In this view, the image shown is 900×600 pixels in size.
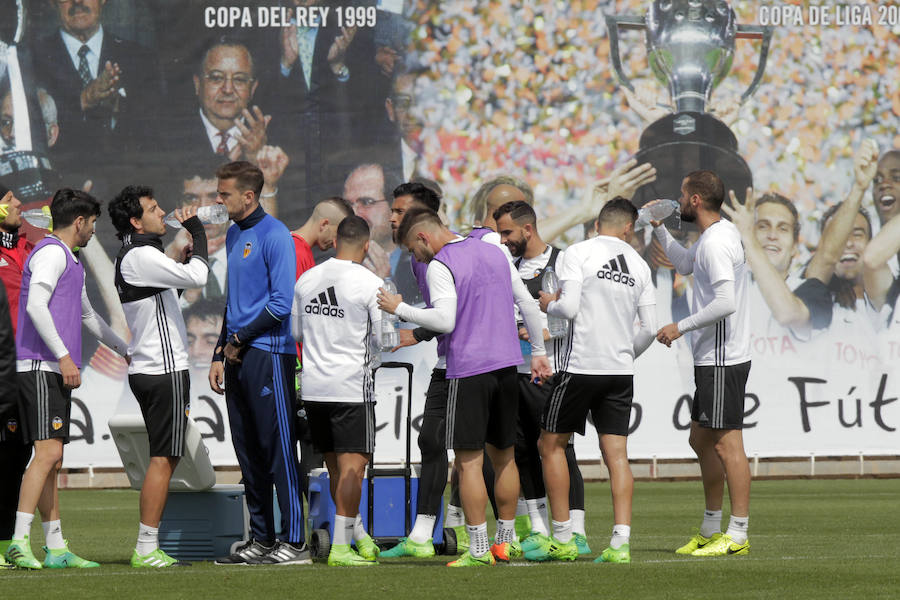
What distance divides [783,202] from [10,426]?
11.0 metres

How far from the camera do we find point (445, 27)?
52.9ft

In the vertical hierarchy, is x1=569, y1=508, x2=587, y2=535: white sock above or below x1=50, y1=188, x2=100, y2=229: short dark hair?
below

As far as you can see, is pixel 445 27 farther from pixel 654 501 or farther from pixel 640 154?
pixel 654 501

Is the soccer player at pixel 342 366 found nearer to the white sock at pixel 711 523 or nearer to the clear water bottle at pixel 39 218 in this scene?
the clear water bottle at pixel 39 218

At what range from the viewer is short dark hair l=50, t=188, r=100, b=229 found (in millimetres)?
7637

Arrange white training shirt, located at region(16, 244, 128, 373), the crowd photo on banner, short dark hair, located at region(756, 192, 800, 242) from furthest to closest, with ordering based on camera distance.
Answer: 1. short dark hair, located at region(756, 192, 800, 242)
2. the crowd photo on banner
3. white training shirt, located at region(16, 244, 128, 373)

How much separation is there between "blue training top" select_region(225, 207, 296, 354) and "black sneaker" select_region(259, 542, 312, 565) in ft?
3.41

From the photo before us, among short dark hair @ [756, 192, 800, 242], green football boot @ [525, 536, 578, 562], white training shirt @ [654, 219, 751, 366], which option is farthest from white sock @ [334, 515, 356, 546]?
short dark hair @ [756, 192, 800, 242]

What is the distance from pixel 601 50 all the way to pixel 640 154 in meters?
1.29

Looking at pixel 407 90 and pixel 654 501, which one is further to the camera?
pixel 407 90

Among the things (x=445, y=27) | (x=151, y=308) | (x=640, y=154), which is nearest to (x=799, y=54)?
(x=640, y=154)

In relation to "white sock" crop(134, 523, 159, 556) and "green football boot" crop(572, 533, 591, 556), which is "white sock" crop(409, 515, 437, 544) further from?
"white sock" crop(134, 523, 159, 556)

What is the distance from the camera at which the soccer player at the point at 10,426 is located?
739 centimetres

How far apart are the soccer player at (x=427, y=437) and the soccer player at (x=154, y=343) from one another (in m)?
1.19
